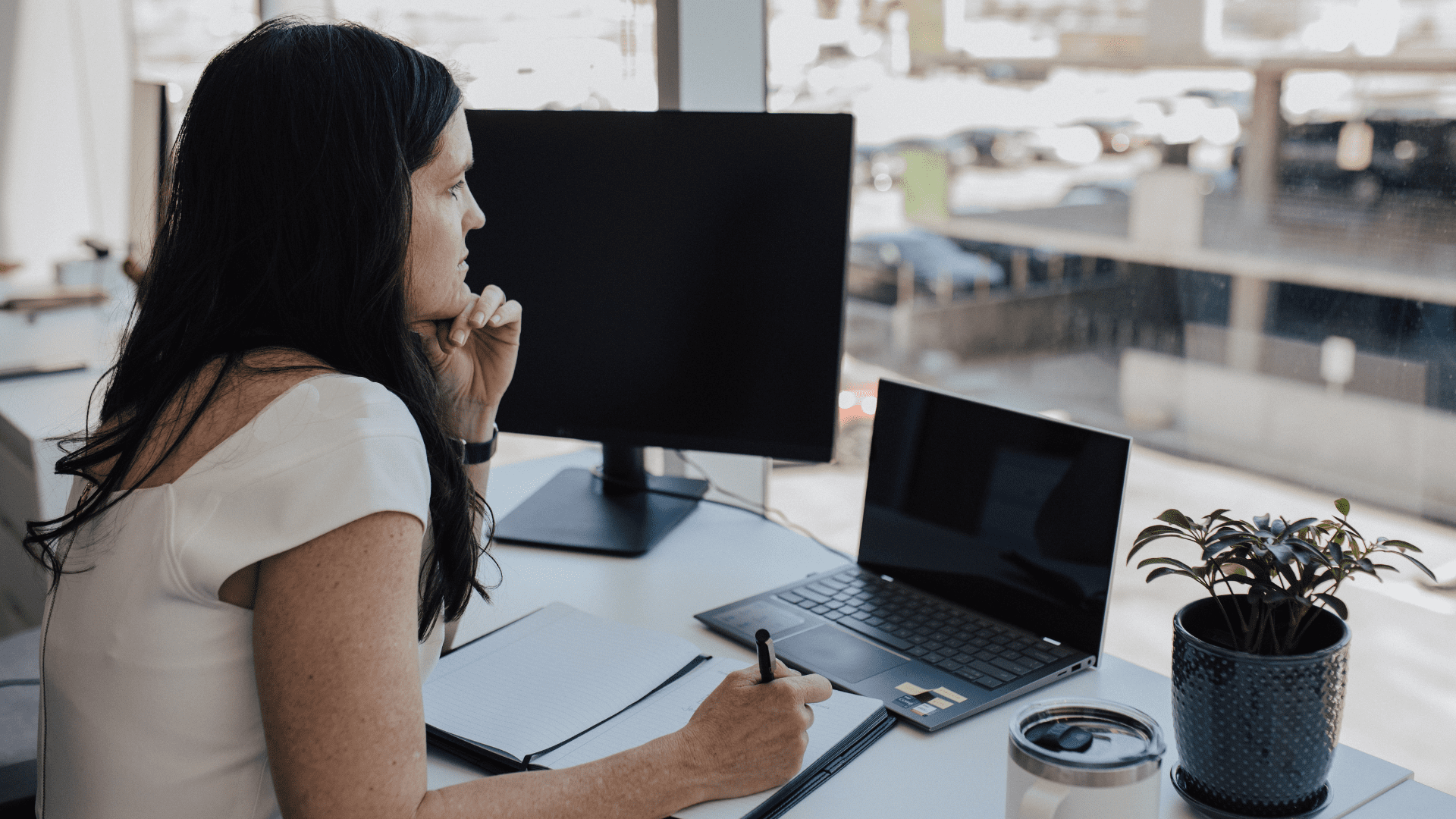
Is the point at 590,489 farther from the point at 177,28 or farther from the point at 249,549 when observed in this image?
the point at 177,28

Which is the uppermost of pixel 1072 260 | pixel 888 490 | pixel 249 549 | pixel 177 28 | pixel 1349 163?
pixel 177 28

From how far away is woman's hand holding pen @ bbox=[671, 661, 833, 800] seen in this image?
0.81m

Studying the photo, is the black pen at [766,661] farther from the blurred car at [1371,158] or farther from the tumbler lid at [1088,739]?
the blurred car at [1371,158]

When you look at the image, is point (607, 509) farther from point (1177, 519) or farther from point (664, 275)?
point (1177, 519)

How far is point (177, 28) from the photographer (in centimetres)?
365

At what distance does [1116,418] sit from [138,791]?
119 cm

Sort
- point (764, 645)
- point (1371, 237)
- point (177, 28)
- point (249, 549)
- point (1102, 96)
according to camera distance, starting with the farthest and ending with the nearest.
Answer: point (177, 28), point (1102, 96), point (1371, 237), point (764, 645), point (249, 549)

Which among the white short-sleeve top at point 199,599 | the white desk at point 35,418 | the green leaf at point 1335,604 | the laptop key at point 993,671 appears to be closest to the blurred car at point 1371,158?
the green leaf at point 1335,604

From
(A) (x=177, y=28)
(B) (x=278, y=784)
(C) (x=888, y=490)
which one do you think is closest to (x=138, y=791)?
(B) (x=278, y=784)

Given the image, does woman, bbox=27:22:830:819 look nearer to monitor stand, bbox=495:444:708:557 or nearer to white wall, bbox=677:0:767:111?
monitor stand, bbox=495:444:708:557

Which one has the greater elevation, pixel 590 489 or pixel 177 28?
pixel 177 28

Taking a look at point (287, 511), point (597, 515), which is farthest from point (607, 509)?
point (287, 511)

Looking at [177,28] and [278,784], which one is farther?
[177,28]

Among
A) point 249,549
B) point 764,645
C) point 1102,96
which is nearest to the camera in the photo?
point 249,549
